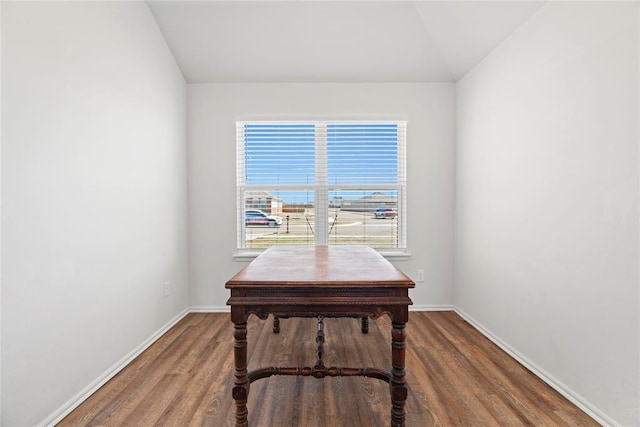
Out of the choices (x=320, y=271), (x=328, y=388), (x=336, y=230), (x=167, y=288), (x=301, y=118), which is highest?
(x=301, y=118)

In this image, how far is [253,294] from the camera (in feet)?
4.73

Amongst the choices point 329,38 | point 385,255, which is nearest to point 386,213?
point 385,255

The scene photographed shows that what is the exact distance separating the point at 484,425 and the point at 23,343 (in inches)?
90.4

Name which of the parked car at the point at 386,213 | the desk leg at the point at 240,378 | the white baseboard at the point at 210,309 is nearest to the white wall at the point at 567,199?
the parked car at the point at 386,213

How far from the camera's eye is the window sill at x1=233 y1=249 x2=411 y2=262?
127 inches

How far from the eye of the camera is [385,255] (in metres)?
3.22

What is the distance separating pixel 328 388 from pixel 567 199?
182 centimetres

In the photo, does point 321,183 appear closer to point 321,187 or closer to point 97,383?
point 321,187

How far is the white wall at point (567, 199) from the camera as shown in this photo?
1.48m

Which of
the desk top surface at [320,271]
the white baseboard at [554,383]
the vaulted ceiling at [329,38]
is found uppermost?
the vaulted ceiling at [329,38]

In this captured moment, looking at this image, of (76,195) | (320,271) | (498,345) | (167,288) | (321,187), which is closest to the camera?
(320,271)

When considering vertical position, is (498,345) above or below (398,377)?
below

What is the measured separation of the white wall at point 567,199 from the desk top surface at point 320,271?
42.2 inches

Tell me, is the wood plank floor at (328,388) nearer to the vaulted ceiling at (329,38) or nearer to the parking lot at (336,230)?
the parking lot at (336,230)
